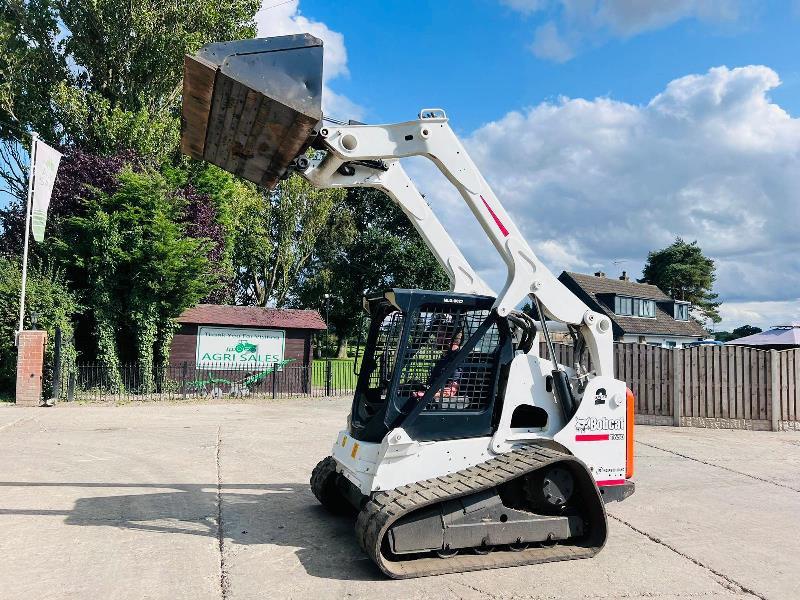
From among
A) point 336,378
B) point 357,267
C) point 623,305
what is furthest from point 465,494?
point 623,305

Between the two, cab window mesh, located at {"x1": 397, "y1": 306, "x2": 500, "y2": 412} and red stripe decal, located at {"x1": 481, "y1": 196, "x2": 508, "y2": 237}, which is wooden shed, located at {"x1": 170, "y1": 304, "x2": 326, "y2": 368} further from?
red stripe decal, located at {"x1": 481, "y1": 196, "x2": 508, "y2": 237}

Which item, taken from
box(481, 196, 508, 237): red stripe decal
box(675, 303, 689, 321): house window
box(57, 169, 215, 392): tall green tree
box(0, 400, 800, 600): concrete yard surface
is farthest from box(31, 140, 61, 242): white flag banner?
box(675, 303, 689, 321): house window

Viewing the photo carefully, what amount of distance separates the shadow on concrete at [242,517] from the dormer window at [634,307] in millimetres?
42201

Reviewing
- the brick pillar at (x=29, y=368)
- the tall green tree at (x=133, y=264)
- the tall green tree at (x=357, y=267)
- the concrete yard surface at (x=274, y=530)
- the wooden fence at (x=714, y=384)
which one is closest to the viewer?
the concrete yard surface at (x=274, y=530)

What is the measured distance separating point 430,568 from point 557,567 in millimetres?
1029

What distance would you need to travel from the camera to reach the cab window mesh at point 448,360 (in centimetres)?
526

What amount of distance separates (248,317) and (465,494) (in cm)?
1667

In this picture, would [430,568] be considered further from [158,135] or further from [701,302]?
[701,302]

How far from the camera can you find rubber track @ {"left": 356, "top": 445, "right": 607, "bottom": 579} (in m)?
4.50

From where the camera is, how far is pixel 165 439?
1091 cm

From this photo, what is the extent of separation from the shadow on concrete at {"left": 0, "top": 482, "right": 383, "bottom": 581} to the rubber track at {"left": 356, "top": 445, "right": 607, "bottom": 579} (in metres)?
0.33

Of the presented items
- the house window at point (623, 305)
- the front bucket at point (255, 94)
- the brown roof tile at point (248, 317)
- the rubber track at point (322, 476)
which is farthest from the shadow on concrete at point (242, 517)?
the house window at point (623, 305)

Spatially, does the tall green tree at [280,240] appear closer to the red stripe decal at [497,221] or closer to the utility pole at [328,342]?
the utility pole at [328,342]

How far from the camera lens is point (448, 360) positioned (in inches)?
209
